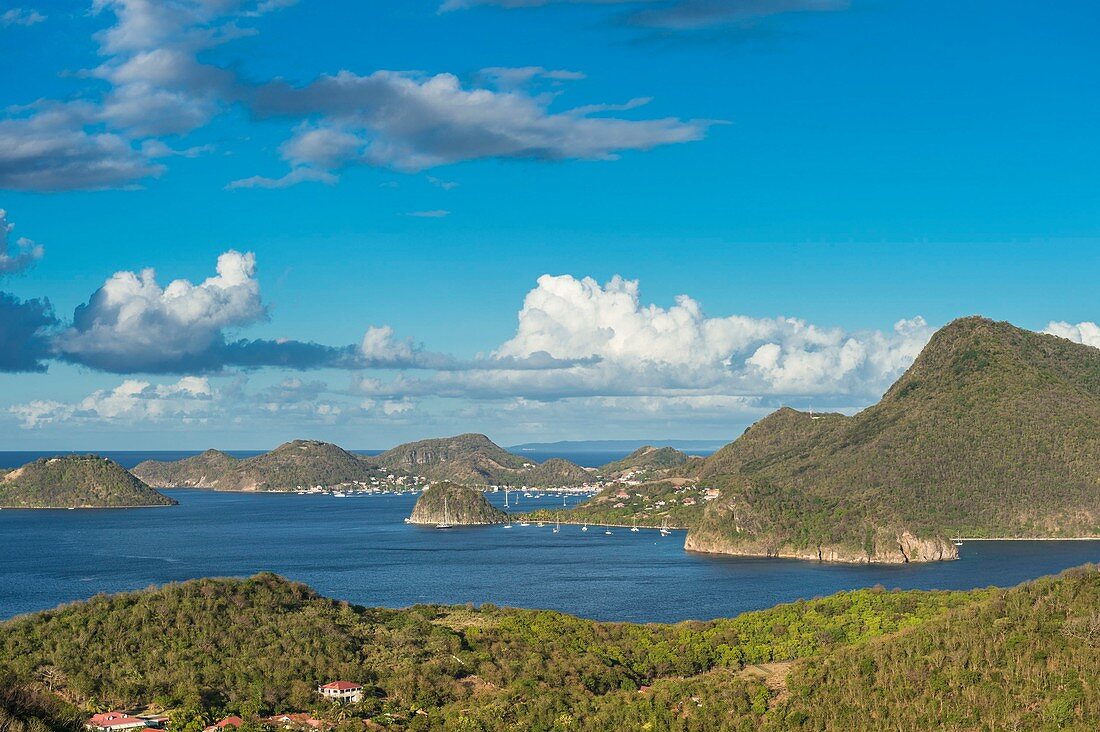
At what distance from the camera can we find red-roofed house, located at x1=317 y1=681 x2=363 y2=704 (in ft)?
267

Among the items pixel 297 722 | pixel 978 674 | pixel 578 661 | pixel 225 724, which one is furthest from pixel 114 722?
pixel 978 674

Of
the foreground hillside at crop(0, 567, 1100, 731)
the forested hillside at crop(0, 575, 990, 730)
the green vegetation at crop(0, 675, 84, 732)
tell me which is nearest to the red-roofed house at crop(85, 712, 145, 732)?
the foreground hillside at crop(0, 567, 1100, 731)

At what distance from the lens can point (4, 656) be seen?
84.7 meters

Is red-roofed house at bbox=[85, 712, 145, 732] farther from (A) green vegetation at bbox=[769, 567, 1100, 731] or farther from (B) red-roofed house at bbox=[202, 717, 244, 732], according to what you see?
(A) green vegetation at bbox=[769, 567, 1100, 731]

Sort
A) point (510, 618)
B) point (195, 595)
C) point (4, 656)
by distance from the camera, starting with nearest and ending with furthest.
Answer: point (4, 656) < point (195, 595) < point (510, 618)

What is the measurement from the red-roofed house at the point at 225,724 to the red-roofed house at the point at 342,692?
26.6 feet

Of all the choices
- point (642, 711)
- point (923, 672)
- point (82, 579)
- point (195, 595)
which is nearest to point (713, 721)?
point (642, 711)

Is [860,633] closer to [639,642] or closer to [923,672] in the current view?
[639,642]

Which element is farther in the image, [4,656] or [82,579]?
[82,579]

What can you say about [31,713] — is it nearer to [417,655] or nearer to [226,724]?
[226,724]

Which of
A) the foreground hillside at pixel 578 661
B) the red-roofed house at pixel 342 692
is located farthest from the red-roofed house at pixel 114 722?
the red-roofed house at pixel 342 692

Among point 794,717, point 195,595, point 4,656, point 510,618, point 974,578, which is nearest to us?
point 794,717

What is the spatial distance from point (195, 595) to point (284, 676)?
18.1 m

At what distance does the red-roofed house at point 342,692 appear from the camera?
81.5 m
